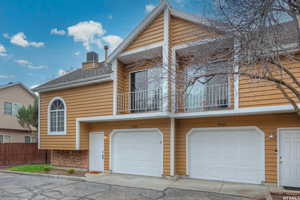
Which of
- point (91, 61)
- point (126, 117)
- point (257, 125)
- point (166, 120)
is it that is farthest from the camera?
point (91, 61)

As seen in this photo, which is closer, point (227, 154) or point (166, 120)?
point (227, 154)

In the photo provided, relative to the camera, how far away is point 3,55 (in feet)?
76.5

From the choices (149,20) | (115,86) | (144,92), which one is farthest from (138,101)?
(149,20)

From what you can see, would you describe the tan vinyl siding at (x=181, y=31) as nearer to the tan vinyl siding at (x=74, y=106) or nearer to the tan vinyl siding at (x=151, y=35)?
the tan vinyl siding at (x=151, y=35)

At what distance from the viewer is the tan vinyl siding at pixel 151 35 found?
922cm

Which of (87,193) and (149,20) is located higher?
(149,20)

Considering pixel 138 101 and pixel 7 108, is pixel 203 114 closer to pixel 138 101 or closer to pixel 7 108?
pixel 138 101

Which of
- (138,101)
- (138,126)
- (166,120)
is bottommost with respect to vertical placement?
(138,126)

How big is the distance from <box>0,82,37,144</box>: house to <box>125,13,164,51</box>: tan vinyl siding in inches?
624

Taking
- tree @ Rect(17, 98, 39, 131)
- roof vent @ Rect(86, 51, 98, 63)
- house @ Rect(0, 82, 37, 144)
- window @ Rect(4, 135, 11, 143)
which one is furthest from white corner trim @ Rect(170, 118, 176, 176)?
window @ Rect(4, 135, 11, 143)

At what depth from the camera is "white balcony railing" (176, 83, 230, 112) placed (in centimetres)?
834

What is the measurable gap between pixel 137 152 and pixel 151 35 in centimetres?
562

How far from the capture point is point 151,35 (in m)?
9.45

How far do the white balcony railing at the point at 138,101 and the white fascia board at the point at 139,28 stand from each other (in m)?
2.06
